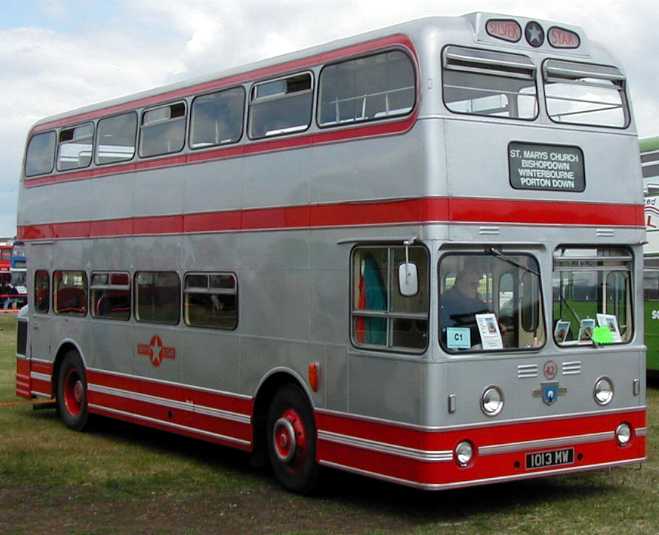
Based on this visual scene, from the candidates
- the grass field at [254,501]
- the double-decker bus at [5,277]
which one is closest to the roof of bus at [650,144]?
the grass field at [254,501]

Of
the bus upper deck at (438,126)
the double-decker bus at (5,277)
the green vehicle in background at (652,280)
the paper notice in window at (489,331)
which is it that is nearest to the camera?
the bus upper deck at (438,126)

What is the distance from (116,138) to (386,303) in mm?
6079

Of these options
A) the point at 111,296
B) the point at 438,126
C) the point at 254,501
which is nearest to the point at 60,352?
the point at 111,296

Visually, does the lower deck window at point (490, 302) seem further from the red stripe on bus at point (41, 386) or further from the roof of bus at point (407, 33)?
the red stripe on bus at point (41, 386)

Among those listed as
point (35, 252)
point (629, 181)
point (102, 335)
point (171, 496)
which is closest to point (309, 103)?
point (629, 181)

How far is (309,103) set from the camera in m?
11.7

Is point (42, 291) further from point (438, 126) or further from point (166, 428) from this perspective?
point (438, 126)

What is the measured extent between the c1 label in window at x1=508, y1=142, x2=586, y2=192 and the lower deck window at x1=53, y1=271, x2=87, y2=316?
7.35m

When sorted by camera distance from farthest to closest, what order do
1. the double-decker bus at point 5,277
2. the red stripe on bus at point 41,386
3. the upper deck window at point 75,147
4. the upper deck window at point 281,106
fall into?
the double-decker bus at point 5,277
the red stripe on bus at point 41,386
the upper deck window at point 75,147
the upper deck window at point 281,106

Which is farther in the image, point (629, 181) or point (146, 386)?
point (146, 386)

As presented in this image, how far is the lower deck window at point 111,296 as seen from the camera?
15.1 meters

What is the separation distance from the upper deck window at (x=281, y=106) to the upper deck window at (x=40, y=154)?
5.36m

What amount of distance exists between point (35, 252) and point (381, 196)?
8261mm

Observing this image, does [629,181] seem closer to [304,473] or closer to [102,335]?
[304,473]
